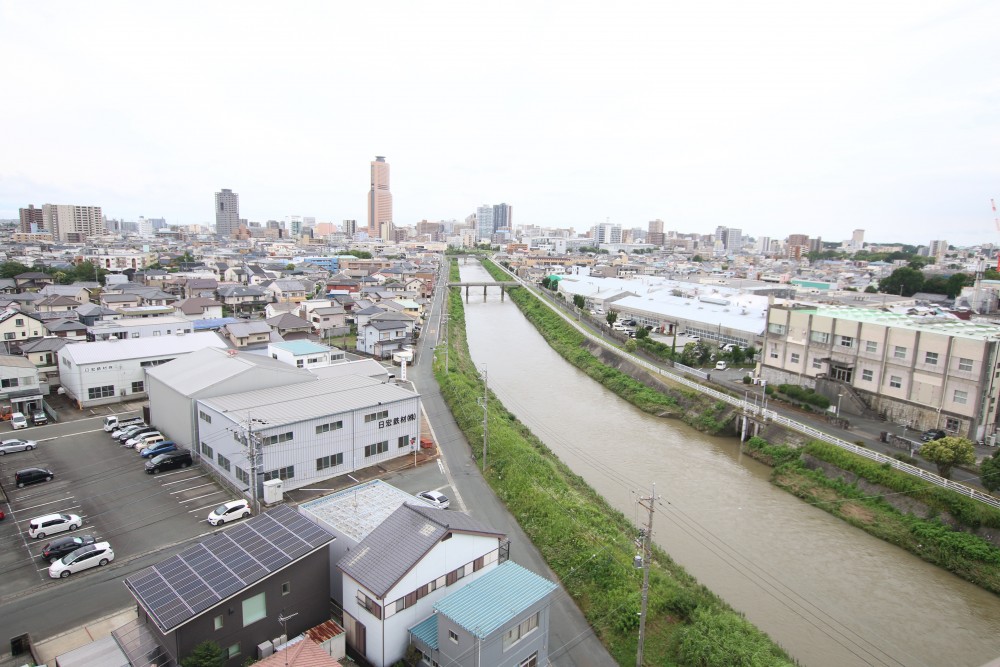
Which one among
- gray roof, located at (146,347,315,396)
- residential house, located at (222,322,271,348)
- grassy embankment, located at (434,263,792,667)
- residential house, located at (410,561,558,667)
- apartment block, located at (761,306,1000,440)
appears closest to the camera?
residential house, located at (410,561,558,667)

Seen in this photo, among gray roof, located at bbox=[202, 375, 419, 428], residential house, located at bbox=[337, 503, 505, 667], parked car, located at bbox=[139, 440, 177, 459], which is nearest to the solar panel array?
residential house, located at bbox=[337, 503, 505, 667]

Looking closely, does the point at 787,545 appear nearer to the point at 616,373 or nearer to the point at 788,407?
the point at 788,407

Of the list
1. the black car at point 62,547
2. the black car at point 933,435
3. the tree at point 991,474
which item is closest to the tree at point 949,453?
the tree at point 991,474

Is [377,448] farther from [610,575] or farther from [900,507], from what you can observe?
[900,507]

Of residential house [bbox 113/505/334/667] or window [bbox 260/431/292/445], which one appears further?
window [bbox 260/431/292/445]

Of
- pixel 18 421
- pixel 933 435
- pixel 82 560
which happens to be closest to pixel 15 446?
pixel 18 421

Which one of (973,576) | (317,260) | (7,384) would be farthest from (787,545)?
(317,260)

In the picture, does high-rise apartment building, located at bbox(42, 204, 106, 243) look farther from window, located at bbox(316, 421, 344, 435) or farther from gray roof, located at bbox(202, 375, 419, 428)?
window, located at bbox(316, 421, 344, 435)
